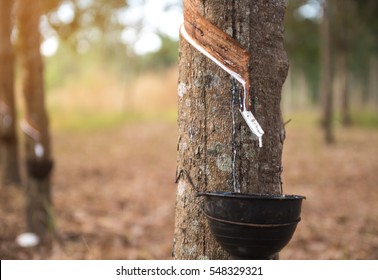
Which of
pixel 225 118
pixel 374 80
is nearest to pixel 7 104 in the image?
pixel 225 118

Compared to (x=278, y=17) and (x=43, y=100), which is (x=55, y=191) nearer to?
(x=43, y=100)

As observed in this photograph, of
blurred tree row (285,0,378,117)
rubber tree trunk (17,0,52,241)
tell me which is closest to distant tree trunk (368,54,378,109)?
blurred tree row (285,0,378,117)

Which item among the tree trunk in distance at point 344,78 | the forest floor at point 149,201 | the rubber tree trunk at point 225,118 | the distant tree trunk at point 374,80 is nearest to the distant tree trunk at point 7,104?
the forest floor at point 149,201

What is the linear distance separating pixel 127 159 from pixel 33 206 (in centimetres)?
588

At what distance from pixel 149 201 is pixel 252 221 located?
5231mm

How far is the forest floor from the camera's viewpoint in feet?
13.9

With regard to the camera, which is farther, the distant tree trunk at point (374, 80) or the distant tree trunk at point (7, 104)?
the distant tree trunk at point (374, 80)

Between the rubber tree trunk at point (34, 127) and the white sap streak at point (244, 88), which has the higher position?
the rubber tree trunk at point (34, 127)

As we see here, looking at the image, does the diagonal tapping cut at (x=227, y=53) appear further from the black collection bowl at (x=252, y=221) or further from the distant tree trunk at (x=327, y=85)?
the distant tree trunk at (x=327, y=85)

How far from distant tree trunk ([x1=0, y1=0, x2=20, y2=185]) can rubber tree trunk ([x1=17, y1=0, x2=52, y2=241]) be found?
8.13 feet

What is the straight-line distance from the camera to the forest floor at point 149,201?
13.9 ft

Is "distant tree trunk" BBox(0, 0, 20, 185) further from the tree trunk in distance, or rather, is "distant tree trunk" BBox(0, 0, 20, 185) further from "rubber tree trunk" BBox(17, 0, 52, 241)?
the tree trunk in distance

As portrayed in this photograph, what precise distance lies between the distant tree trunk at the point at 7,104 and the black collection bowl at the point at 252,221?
231 inches

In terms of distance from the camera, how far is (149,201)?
6.51 m
